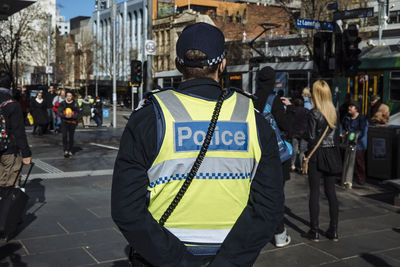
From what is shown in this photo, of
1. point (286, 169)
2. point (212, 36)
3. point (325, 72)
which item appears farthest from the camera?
point (325, 72)

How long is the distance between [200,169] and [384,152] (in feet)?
28.4

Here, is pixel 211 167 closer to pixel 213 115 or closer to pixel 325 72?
pixel 213 115

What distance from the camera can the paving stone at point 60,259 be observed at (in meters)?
4.61

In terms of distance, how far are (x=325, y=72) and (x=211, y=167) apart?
9.01 m

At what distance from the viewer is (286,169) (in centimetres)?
529

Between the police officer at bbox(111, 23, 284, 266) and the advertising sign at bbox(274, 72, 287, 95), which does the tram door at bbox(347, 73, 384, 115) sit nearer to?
the advertising sign at bbox(274, 72, 287, 95)

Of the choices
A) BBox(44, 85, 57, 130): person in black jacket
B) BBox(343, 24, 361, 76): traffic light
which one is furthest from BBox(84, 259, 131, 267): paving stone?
BBox(44, 85, 57, 130): person in black jacket

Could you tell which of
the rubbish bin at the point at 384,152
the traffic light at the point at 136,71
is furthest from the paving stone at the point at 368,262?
the traffic light at the point at 136,71

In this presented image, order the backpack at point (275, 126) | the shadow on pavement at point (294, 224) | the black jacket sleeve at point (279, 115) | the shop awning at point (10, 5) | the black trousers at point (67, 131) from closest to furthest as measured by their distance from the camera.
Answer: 1. the backpack at point (275, 126)
2. the black jacket sleeve at point (279, 115)
3. the shadow on pavement at point (294, 224)
4. the shop awning at point (10, 5)
5. the black trousers at point (67, 131)

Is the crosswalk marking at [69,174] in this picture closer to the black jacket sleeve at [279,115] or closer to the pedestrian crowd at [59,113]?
the pedestrian crowd at [59,113]

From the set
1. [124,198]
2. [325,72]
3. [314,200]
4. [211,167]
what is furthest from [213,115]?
[325,72]

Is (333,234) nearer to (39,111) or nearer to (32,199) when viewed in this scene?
(32,199)

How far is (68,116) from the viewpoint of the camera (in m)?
12.4

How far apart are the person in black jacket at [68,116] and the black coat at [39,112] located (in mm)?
6359
